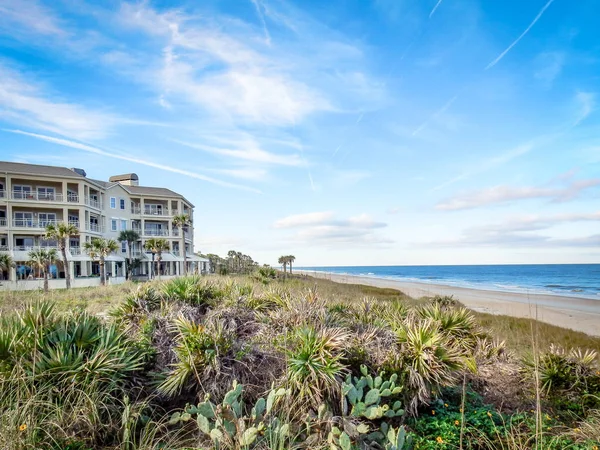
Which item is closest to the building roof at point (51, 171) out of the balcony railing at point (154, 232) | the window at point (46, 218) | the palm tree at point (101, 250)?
the window at point (46, 218)

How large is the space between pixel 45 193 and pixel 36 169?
2.63 metres

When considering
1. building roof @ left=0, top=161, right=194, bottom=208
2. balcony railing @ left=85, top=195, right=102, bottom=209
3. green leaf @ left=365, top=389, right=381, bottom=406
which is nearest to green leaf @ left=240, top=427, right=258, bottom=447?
green leaf @ left=365, top=389, right=381, bottom=406

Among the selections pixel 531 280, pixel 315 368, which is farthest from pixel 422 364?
pixel 531 280

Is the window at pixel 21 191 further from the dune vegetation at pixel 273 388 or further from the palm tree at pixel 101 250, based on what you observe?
the dune vegetation at pixel 273 388

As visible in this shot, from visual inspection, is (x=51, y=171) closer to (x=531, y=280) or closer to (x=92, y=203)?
(x=92, y=203)

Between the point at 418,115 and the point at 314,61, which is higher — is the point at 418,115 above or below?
below

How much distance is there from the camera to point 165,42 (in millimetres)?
11047

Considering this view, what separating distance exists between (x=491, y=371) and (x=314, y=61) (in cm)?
1050

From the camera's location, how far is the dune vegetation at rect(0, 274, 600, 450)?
374 cm

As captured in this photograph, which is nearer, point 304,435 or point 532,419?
point 304,435

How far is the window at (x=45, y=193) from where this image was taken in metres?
34.8

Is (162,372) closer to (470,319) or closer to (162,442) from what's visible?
(162,442)

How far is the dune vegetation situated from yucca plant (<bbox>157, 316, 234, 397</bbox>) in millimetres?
21

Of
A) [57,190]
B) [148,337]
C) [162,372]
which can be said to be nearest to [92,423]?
[162,372]
